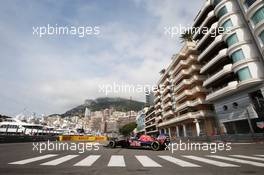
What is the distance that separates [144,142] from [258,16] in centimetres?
2015

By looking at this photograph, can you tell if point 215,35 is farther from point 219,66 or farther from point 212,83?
point 212,83

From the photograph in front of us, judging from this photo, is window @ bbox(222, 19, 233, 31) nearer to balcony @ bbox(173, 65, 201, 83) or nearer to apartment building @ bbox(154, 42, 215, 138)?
apartment building @ bbox(154, 42, 215, 138)

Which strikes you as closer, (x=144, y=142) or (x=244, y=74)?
(x=144, y=142)

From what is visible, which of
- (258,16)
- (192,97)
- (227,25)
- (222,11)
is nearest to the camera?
(258,16)

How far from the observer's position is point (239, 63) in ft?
91.8

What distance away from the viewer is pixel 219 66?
3559 centimetres

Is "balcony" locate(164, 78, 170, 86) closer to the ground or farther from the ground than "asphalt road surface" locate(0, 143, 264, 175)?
farther from the ground

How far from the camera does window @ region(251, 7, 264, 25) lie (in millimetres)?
24789

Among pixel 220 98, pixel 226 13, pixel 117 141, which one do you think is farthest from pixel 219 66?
pixel 117 141

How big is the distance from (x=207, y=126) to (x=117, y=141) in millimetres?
27180

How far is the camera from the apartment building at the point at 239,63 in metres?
26.3

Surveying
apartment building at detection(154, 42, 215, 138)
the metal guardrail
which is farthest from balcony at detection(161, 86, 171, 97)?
the metal guardrail
